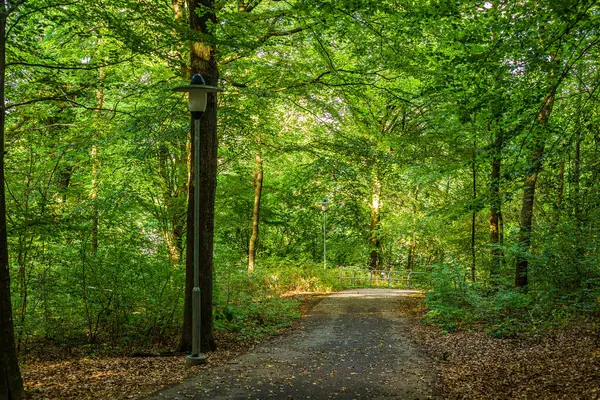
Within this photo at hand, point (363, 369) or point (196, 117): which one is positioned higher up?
point (196, 117)

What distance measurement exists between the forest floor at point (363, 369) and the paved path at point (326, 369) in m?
0.02

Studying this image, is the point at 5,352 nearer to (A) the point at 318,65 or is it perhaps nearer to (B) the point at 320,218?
(A) the point at 318,65

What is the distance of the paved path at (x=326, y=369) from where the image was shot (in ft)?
19.5

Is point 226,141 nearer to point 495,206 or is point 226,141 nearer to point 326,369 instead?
point 495,206

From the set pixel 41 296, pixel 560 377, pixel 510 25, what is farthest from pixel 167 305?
pixel 510 25

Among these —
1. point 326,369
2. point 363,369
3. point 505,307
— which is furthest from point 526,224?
point 326,369

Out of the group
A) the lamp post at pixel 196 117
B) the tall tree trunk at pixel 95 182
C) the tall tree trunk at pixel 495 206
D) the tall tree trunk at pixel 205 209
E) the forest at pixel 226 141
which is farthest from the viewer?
the tall tree trunk at pixel 95 182

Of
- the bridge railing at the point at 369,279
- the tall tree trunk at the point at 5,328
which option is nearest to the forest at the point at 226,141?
the tall tree trunk at the point at 5,328

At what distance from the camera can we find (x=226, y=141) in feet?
41.9

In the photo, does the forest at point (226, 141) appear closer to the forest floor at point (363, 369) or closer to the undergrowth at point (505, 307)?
the undergrowth at point (505, 307)

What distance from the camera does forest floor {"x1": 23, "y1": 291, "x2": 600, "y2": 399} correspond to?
5945 millimetres

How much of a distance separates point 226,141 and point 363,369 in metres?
7.61

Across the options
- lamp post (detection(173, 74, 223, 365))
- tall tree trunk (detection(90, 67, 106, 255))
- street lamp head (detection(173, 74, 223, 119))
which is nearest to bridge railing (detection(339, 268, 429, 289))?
tall tree trunk (detection(90, 67, 106, 255))

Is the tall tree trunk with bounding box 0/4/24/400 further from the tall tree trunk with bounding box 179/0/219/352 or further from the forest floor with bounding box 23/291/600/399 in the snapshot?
the tall tree trunk with bounding box 179/0/219/352
